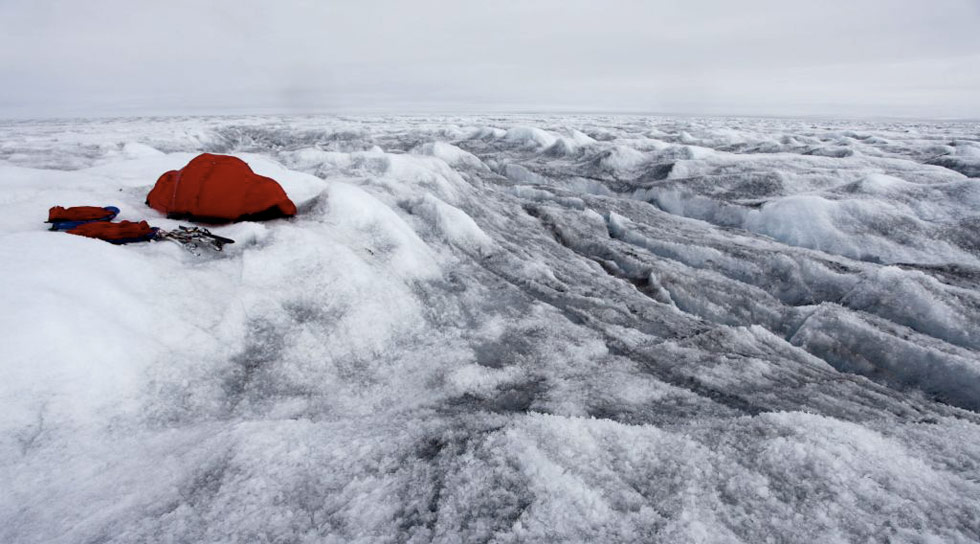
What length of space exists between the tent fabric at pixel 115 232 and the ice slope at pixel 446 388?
1.03 ft

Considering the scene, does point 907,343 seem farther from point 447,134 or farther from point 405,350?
point 447,134

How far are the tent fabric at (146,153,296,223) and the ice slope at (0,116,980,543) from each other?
0.24m

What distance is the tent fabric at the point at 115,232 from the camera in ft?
12.9

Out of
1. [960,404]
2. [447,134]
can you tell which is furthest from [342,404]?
[447,134]

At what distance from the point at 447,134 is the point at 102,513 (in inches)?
1324

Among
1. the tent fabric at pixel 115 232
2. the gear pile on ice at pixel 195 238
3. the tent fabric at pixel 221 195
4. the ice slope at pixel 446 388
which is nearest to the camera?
the ice slope at pixel 446 388

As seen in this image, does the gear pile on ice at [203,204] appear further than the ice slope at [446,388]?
Yes

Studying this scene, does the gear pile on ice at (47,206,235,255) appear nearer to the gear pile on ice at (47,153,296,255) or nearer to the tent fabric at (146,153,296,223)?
the gear pile on ice at (47,153,296,255)

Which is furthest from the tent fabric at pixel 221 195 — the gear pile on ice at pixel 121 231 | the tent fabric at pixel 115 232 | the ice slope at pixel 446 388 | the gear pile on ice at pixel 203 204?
the tent fabric at pixel 115 232

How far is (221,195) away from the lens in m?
4.89

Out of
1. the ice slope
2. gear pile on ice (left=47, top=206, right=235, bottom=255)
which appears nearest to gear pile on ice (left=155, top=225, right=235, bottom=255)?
gear pile on ice (left=47, top=206, right=235, bottom=255)

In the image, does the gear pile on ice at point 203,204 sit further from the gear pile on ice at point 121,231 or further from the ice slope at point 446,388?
the ice slope at point 446,388

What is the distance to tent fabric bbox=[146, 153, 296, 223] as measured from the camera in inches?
191

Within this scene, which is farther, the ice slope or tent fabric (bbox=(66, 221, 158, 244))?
tent fabric (bbox=(66, 221, 158, 244))
